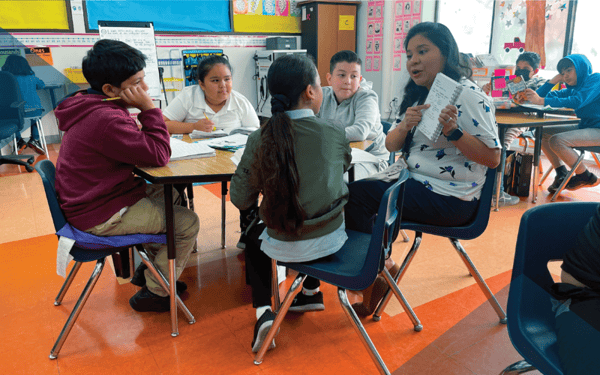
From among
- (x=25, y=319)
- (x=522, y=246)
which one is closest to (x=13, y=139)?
(x=25, y=319)

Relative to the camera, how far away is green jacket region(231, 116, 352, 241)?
1.35 meters

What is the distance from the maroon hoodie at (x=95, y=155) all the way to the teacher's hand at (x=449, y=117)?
1.09 m

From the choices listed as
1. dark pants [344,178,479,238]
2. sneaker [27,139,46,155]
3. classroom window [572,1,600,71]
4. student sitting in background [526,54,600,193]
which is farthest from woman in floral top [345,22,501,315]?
sneaker [27,139,46,155]

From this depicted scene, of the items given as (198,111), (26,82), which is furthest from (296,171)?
(26,82)

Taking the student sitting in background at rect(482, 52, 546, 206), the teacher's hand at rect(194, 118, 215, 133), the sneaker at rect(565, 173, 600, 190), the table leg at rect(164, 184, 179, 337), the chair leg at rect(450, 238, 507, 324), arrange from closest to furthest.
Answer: the table leg at rect(164, 184, 179, 337)
the chair leg at rect(450, 238, 507, 324)
the teacher's hand at rect(194, 118, 215, 133)
the sneaker at rect(565, 173, 600, 190)
the student sitting in background at rect(482, 52, 546, 206)

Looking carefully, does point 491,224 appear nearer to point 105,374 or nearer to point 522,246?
point 522,246

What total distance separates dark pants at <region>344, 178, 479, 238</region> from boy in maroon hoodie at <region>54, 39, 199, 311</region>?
0.81 metres

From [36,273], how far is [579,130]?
395cm

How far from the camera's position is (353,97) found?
2529 mm

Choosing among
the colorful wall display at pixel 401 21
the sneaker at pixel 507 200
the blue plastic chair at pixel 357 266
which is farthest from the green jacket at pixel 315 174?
the colorful wall display at pixel 401 21

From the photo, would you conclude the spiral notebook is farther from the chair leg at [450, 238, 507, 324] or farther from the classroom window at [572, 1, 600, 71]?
the classroom window at [572, 1, 600, 71]

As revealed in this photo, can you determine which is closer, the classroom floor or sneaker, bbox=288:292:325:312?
the classroom floor

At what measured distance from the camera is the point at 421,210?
1737 millimetres

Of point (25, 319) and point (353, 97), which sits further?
point (353, 97)
